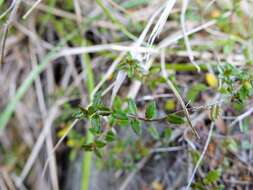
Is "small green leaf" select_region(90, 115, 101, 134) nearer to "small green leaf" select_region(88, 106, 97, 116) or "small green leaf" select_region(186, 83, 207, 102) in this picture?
"small green leaf" select_region(88, 106, 97, 116)

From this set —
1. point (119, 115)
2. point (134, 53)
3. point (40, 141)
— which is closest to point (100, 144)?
point (119, 115)

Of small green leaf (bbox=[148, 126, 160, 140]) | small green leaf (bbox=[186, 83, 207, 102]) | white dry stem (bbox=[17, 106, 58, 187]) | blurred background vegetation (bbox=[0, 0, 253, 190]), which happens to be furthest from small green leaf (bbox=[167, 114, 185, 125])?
white dry stem (bbox=[17, 106, 58, 187])

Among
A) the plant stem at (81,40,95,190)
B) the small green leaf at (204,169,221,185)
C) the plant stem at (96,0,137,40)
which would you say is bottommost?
the small green leaf at (204,169,221,185)

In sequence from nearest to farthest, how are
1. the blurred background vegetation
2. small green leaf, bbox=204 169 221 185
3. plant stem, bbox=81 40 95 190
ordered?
small green leaf, bbox=204 169 221 185, the blurred background vegetation, plant stem, bbox=81 40 95 190

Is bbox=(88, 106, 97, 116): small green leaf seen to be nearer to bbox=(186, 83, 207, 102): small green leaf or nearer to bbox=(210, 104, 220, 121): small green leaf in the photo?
bbox=(210, 104, 220, 121): small green leaf

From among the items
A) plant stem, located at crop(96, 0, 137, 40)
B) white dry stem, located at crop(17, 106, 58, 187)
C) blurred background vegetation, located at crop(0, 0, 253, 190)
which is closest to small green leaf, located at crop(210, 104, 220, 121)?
blurred background vegetation, located at crop(0, 0, 253, 190)

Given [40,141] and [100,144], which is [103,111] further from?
[40,141]

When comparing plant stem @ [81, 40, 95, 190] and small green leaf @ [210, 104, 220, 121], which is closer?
small green leaf @ [210, 104, 220, 121]

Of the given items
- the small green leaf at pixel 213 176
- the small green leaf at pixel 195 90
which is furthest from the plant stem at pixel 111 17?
the small green leaf at pixel 213 176

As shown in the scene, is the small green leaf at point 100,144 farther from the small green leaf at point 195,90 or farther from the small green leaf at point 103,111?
the small green leaf at point 195,90

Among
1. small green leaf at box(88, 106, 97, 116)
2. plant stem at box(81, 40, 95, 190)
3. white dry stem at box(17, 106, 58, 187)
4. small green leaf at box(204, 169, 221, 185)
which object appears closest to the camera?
small green leaf at box(88, 106, 97, 116)

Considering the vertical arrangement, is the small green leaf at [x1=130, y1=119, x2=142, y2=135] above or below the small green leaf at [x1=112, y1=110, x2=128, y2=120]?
below
